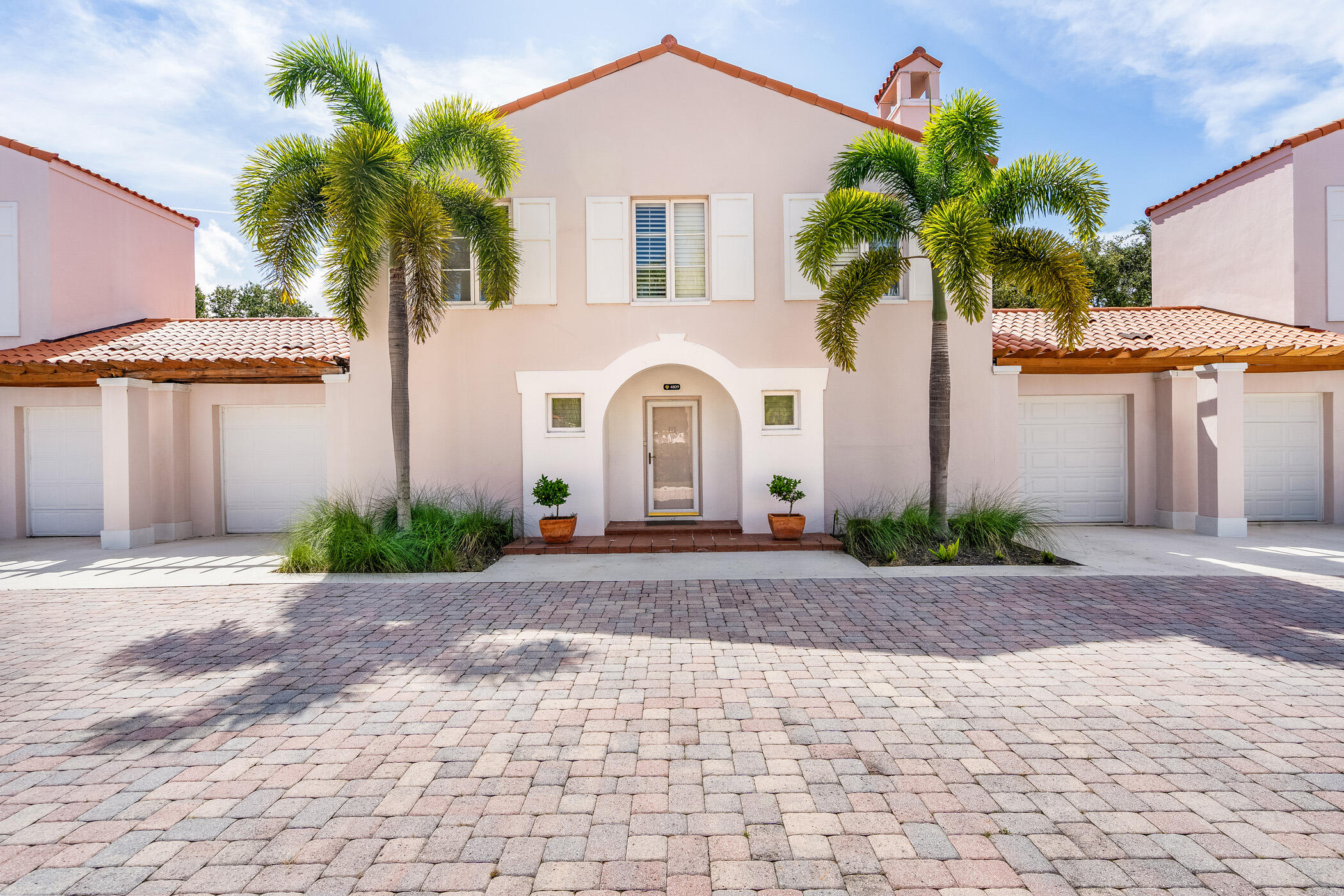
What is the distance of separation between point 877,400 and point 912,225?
285 cm

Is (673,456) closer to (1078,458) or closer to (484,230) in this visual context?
(484,230)

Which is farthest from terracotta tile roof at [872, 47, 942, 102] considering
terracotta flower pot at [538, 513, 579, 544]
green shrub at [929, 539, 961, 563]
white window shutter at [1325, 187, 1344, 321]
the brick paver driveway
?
the brick paver driveway

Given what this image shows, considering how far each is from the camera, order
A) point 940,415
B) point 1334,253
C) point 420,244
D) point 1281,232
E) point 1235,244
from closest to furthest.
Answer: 1. point 420,244
2. point 940,415
3. point 1334,253
4. point 1281,232
5. point 1235,244

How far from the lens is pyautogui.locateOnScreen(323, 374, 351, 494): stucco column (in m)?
11.0

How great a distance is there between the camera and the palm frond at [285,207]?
8562mm

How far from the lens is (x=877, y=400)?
430 inches

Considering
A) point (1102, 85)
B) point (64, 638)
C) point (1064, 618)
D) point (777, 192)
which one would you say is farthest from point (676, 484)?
point (1102, 85)

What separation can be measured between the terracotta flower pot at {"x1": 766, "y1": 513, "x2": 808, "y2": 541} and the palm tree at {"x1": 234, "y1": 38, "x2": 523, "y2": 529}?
5459 millimetres

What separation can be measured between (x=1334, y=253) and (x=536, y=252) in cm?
1534

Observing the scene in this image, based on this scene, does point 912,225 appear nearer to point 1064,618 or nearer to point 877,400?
point 877,400

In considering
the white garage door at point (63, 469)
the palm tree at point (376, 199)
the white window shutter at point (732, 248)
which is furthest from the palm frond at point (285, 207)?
the white garage door at point (63, 469)

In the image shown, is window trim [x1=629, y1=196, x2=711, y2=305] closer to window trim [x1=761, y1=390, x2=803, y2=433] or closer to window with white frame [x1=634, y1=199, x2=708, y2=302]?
window with white frame [x1=634, y1=199, x2=708, y2=302]

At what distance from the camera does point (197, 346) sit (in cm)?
1216

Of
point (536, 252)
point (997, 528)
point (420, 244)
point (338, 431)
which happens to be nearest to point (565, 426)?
point (536, 252)
